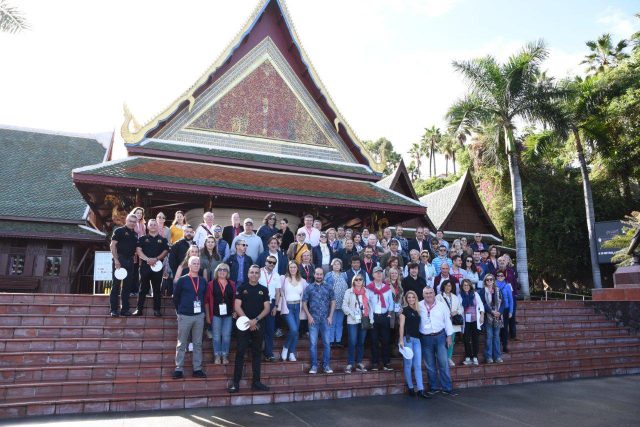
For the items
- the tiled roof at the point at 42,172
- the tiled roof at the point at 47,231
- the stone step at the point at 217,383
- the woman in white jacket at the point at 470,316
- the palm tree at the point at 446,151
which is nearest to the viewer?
the stone step at the point at 217,383

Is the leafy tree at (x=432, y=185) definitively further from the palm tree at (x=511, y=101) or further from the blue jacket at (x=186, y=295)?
the blue jacket at (x=186, y=295)

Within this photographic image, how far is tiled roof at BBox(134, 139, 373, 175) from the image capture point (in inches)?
514

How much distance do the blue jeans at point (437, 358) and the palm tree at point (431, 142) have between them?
60548mm

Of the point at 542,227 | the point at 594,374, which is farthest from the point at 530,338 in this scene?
the point at 542,227

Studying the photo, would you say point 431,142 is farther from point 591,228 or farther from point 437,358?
point 437,358

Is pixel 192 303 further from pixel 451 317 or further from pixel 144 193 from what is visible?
pixel 144 193

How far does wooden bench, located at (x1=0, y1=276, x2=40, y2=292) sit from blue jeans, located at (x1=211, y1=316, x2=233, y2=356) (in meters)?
11.5

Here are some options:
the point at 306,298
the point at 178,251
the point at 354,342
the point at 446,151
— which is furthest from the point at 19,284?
the point at 446,151

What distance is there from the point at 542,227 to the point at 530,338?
63.4ft

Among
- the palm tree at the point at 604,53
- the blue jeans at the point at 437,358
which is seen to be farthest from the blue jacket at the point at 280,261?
the palm tree at the point at 604,53

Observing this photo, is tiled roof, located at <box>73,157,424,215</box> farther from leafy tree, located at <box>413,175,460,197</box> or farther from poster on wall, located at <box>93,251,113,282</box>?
leafy tree, located at <box>413,175,460,197</box>

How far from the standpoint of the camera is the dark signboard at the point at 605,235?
2161 centimetres

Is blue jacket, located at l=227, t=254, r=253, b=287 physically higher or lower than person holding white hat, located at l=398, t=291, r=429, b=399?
higher

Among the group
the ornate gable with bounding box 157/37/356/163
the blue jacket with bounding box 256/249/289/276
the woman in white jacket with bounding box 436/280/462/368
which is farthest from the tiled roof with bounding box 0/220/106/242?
the woman in white jacket with bounding box 436/280/462/368
